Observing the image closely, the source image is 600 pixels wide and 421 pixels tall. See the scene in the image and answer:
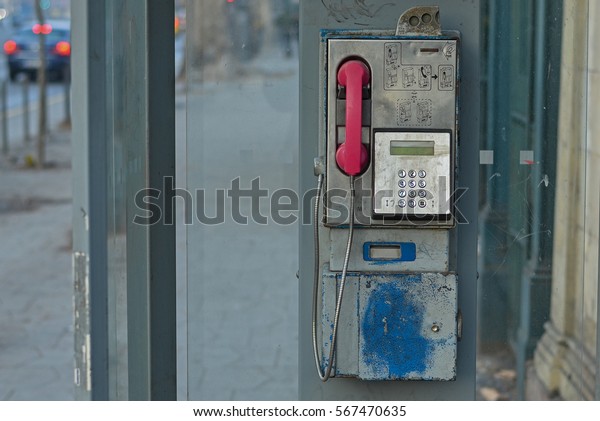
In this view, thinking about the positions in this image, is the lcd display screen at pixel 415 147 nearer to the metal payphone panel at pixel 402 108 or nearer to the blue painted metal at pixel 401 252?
the metal payphone panel at pixel 402 108

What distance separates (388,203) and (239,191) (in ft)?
1.99

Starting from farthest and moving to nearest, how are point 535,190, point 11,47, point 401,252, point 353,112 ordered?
point 11,47 → point 535,190 → point 401,252 → point 353,112

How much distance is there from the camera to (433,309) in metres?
2.78

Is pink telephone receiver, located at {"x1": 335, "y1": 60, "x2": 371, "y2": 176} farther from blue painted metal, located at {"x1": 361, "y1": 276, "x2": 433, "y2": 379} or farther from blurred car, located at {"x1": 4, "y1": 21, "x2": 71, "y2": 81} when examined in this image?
blurred car, located at {"x1": 4, "y1": 21, "x2": 71, "y2": 81}

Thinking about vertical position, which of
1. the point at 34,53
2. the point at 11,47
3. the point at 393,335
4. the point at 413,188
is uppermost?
the point at 11,47

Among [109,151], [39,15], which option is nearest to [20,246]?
[39,15]

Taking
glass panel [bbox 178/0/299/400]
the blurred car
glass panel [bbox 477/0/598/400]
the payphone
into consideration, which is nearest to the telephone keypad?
the payphone

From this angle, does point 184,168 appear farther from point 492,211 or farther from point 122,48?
point 492,211

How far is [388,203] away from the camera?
2.71 metres

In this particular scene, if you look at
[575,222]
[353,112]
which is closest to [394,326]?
[353,112]

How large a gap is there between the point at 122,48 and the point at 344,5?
77cm

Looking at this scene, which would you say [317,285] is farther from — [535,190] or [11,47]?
[11,47]

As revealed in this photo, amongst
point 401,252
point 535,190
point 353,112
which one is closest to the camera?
point 353,112

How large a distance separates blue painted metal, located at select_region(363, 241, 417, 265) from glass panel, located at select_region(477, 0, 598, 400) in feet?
1.11
